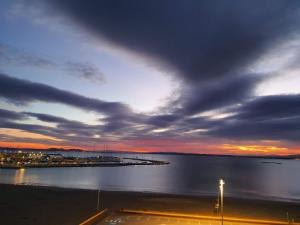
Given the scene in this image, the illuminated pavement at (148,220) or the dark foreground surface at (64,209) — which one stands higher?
the illuminated pavement at (148,220)

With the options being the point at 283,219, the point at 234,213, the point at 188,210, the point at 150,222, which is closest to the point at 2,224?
the point at 150,222

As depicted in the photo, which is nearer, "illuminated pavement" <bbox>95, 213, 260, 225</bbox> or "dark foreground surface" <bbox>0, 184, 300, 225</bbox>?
"illuminated pavement" <bbox>95, 213, 260, 225</bbox>

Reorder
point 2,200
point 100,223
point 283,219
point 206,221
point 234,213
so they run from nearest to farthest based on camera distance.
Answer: point 100,223
point 206,221
point 283,219
point 234,213
point 2,200

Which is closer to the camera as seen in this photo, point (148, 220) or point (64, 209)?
point (148, 220)

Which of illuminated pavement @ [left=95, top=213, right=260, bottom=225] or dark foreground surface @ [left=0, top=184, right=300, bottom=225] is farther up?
illuminated pavement @ [left=95, top=213, right=260, bottom=225]

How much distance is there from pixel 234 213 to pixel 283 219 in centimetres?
608

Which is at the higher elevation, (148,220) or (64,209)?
(148,220)

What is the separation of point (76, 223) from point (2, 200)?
1980 centimetres

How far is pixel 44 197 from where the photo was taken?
46406 millimetres

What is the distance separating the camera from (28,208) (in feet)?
119

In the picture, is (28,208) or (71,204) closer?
(28,208)

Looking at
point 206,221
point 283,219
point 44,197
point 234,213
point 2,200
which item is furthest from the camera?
point 44,197

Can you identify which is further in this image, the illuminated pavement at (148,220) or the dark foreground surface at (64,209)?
the dark foreground surface at (64,209)

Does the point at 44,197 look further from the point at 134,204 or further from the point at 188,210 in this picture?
the point at 188,210
